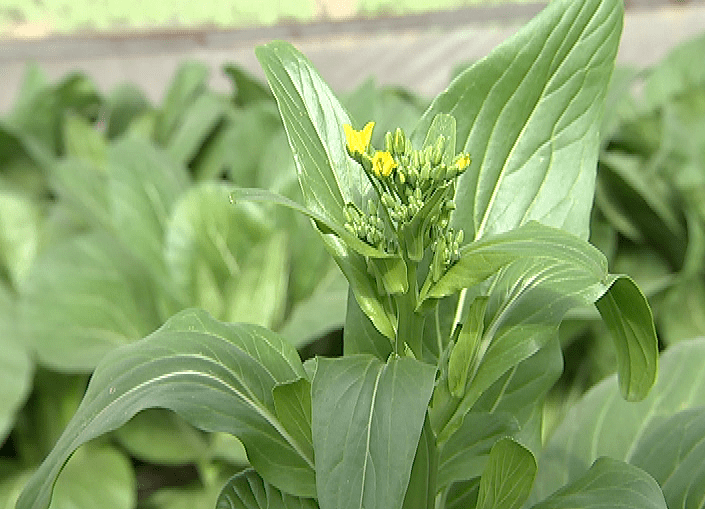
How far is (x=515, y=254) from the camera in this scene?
369 mm

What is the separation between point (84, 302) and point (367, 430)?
0.75 meters

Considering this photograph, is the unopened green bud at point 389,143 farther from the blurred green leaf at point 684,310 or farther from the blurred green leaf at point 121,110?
the blurred green leaf at point 121,110

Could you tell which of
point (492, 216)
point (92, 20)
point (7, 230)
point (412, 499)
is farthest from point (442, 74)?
point (412, 499)

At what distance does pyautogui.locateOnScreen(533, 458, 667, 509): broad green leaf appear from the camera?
0.41m

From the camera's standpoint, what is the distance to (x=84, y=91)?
5.20 ft

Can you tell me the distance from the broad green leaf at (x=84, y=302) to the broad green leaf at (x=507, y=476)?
65cm

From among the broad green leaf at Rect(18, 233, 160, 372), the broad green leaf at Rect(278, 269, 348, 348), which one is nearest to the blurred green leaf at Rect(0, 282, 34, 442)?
the broad green leaf at Rect(18, 233, 160, 372)

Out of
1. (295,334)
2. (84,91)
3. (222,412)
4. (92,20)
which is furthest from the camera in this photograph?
(92,20)

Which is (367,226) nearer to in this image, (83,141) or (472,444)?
(472,444)

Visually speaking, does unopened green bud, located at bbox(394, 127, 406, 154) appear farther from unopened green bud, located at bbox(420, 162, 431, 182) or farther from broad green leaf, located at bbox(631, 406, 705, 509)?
broad green leaf, located at bbox(631, 406, 705, 509)

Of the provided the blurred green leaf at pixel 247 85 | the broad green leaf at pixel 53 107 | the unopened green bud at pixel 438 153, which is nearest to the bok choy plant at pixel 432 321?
the unopened green bud at pixel 438 153

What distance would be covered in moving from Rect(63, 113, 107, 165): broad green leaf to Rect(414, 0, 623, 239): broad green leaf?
1.09 metres

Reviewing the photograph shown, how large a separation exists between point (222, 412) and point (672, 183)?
0.96 meters

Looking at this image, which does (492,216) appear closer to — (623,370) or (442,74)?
(623,370)
